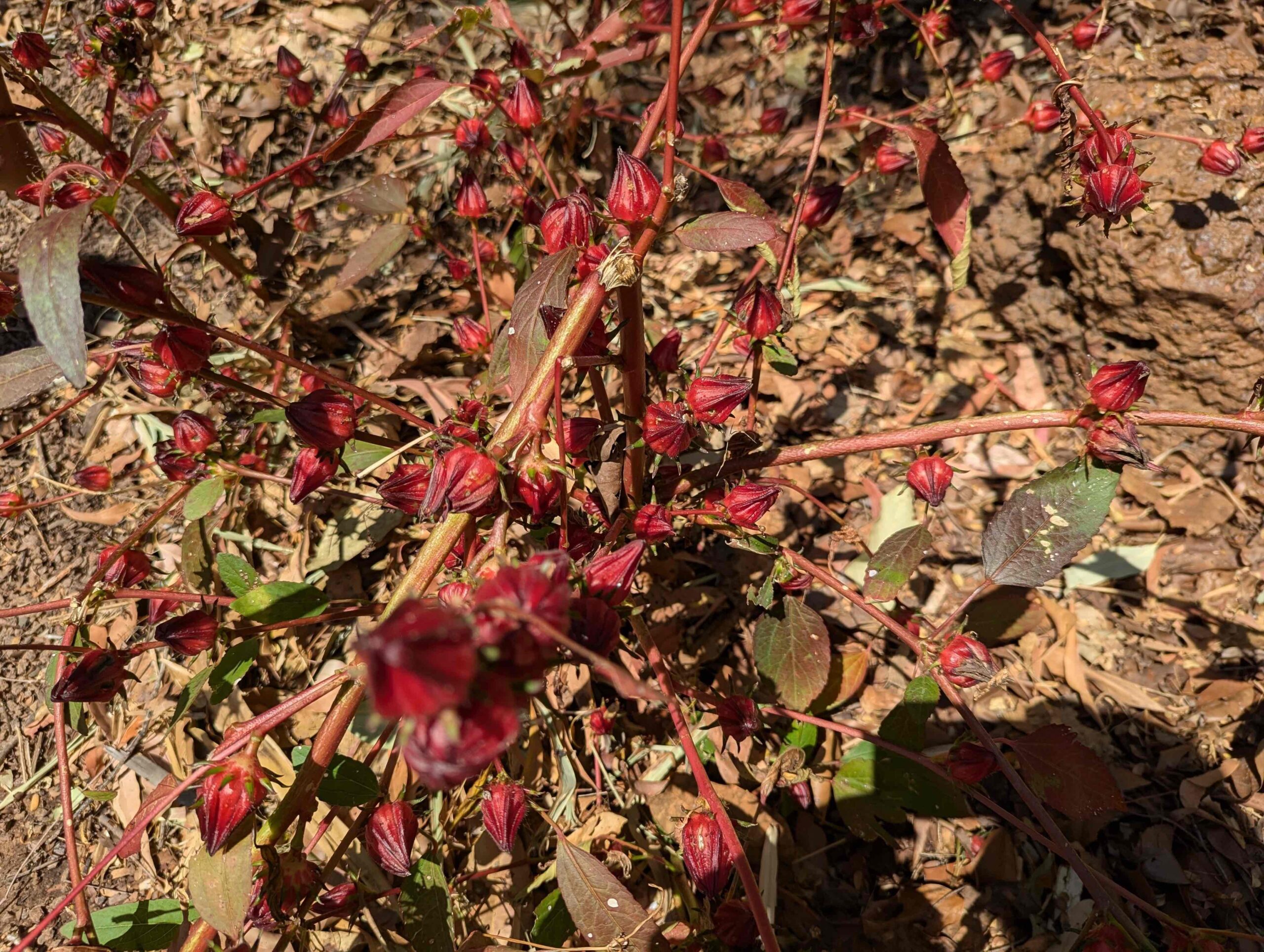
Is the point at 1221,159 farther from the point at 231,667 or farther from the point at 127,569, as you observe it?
the point at 127,569

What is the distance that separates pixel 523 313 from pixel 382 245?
1148 millimetres

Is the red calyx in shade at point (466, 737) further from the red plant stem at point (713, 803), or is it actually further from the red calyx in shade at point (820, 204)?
the red calyx in shade at point (820, 204)

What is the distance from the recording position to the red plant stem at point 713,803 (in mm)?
1339

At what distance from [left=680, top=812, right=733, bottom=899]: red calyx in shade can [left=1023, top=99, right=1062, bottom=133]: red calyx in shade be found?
207 cm

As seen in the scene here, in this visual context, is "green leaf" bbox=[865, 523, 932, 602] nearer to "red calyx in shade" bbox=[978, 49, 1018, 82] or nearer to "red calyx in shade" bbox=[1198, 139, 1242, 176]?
"red calyx in shade" bbox=[1198, 139, 1242, 176]

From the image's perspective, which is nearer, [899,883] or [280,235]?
[899,883]

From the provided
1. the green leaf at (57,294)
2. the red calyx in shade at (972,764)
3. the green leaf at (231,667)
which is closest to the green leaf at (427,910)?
the green leaf at (231,667)

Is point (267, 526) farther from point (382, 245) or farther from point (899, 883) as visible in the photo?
point (899, 883)

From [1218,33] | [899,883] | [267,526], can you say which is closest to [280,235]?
[267,526]

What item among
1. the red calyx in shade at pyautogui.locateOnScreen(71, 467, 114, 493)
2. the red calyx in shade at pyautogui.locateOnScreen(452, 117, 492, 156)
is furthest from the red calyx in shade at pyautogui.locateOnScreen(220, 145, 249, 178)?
the red calyx in shade at pyautogui.locateOnScreen(71, 467, 114, 493)

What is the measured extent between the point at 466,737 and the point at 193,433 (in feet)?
4.26

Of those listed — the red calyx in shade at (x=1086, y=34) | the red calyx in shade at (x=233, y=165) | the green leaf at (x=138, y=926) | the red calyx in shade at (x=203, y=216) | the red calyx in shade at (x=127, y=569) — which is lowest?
the green leaf at (x=138, y=926)

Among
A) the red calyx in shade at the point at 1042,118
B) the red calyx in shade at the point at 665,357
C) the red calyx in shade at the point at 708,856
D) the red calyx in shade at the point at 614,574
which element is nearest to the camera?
the red calyx in shade at the point at 614,574

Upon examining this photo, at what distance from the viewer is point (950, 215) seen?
5.45ft
